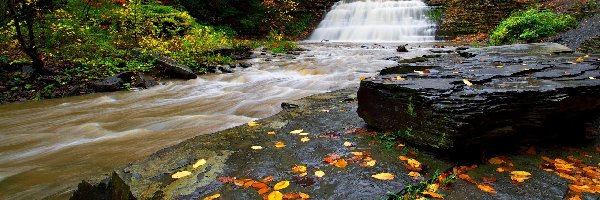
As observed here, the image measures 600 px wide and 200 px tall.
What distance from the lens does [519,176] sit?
92.1 inches

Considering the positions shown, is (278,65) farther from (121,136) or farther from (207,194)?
(207,194)

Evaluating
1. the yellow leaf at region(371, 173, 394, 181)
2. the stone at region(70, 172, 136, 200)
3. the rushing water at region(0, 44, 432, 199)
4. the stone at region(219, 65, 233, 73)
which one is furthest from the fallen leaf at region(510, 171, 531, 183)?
the stone at region(219, 65, 233, 73)

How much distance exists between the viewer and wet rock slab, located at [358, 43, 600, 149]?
96.8 inches

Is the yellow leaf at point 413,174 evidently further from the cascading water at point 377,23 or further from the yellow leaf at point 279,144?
the cascading water at point 377,23

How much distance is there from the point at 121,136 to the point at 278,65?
634 cm

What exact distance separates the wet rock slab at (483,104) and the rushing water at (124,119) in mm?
2542

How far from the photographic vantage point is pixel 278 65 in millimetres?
10758

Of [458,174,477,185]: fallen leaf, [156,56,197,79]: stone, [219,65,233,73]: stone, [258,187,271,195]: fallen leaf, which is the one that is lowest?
[458,174,477,185]: fallen leaf

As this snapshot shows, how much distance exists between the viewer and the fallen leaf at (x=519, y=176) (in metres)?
2.30

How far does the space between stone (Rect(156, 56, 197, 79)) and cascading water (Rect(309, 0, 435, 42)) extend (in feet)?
40.2

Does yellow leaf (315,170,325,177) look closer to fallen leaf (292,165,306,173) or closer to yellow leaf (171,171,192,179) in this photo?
fallen leaf (292,165,306,173)

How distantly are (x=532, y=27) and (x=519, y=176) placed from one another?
430 inches

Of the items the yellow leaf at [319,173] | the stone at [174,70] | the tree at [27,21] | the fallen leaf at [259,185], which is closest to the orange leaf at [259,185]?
the fallen leaf at [259,185]

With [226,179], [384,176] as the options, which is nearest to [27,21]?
Result: [226,179]
